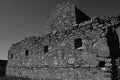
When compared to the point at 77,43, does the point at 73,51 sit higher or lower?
lower

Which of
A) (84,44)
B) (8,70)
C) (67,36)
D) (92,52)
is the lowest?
(8,70)

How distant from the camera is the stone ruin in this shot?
5.78 m

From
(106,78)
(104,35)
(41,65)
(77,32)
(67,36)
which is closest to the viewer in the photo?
(106,78)

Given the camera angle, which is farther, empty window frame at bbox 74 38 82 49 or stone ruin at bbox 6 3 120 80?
empty window frame at bbox 74 38 82 49

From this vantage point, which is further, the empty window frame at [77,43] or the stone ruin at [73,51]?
the empty window frame at [77,43]

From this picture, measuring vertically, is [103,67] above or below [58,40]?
below

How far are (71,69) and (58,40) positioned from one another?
6.33 ft

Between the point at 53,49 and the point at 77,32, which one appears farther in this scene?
the point at 53,49

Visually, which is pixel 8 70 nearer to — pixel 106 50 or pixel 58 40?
pixel 58 40

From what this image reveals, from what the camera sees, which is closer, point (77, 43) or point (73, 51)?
point (73, 51)

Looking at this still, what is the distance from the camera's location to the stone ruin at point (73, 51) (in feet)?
19.0

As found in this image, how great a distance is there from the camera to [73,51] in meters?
6.96

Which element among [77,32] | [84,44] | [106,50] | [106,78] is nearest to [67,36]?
[77,32]

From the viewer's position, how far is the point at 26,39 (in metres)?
10.3
